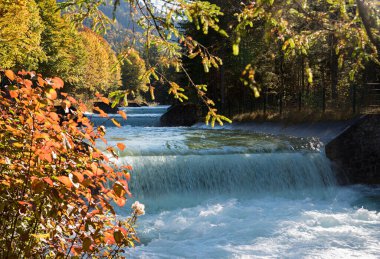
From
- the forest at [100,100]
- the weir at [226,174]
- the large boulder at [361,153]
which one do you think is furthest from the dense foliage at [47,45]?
the large boulder at [361,153]

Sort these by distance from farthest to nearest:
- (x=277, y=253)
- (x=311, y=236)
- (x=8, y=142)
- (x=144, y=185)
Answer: (x=144, y=185)
(x=311, y=236)
(x=277, y=253)
(x=8, y=142)

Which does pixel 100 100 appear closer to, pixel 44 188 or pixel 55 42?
pixel 44 188

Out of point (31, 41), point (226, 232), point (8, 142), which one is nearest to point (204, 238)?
point (226, 232)

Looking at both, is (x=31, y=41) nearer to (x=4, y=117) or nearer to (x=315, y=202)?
(x=315, y=202)

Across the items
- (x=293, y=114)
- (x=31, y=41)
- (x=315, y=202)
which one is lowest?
(x=315, y=202)

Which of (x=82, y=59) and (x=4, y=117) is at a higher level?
(x=82, y=59)

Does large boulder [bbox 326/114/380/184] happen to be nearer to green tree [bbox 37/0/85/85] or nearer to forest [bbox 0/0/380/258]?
forest [bbox 0/0/380/258]

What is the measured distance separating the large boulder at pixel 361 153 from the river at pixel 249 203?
1.77 feet

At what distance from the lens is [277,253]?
25.9ft

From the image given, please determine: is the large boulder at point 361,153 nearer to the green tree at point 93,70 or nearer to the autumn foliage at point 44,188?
the autumn foliage at point 44,188

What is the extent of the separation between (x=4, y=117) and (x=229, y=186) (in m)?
9.98

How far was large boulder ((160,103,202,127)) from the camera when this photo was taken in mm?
33219

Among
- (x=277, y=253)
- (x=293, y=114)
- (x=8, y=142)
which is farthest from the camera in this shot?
(x=293, y=114)

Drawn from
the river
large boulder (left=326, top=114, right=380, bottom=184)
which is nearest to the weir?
the river
